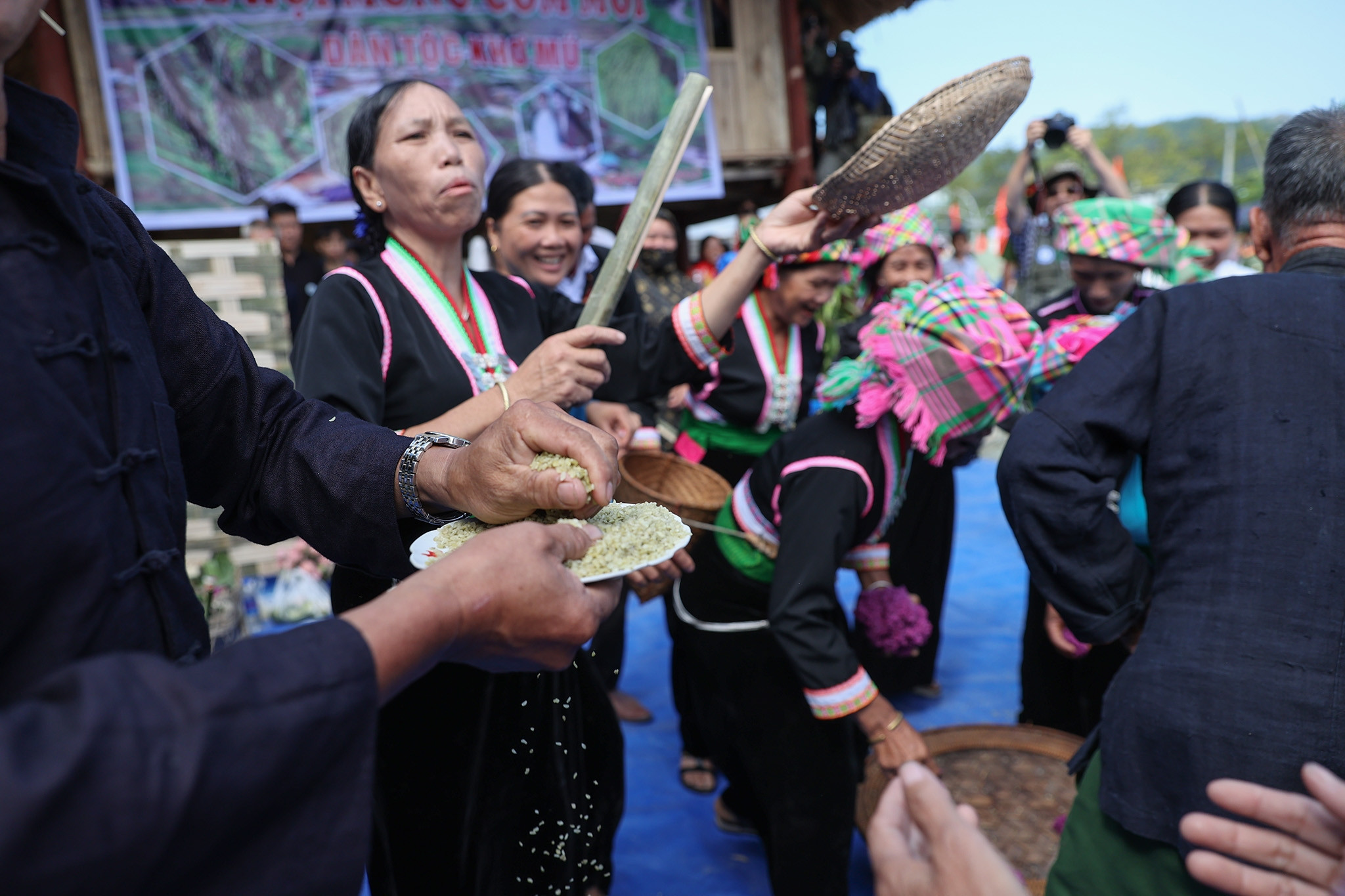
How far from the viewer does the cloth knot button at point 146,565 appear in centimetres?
80

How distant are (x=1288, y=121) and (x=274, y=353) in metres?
4.55

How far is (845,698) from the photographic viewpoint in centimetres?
197

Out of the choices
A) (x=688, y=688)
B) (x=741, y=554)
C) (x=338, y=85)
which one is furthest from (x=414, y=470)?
(x=338, y=85)

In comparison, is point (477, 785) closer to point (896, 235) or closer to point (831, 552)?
point (831, 552)

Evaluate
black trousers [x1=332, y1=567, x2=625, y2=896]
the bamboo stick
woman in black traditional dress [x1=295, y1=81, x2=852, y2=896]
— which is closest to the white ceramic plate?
woman in black traditional dress [x1=295, y1=81, x2=852, y2=896]

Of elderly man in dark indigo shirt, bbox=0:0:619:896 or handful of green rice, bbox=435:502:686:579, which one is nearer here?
elderly man in dark indigo shirt, bbox=0:0:619:896

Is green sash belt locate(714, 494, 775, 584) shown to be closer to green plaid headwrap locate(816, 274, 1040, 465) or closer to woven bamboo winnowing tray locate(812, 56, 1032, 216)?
green plaid headwrap locate(816, 274, 1040, 465)

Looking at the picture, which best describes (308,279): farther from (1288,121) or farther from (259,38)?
(1288,121)

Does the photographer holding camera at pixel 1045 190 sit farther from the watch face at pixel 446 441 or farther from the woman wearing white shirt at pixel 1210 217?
the watch face at pixel 446 441

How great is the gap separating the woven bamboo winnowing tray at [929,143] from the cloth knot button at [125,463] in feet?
4.13

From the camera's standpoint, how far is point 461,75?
750 centimetres

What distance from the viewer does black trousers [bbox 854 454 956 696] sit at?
361cm

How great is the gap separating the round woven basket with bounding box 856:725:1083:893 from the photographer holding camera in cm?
220

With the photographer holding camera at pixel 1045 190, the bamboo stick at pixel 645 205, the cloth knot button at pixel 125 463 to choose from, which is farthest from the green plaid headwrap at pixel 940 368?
the photographer holding camera at pixel 1045 190
